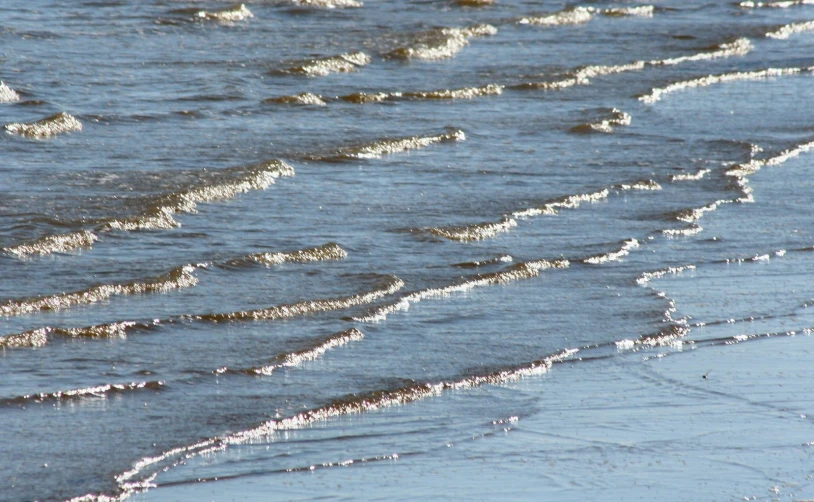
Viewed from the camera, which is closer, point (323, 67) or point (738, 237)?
point (738, 237)

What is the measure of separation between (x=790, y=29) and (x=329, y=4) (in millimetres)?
6277

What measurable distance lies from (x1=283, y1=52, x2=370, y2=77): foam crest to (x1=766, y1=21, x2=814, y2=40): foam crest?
265 inches

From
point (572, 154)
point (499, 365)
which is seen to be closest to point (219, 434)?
point (499, 365)

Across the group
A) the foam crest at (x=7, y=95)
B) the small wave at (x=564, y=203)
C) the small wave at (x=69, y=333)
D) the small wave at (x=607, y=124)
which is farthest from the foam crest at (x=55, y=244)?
the small wave at (x=607, y=124)

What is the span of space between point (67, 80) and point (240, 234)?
456 centimetres

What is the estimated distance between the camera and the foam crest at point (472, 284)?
5809mm

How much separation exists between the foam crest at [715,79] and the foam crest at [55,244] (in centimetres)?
674

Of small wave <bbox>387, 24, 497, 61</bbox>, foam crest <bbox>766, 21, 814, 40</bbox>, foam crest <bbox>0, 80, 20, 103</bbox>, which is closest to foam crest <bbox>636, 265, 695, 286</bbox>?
foam crest <bbox>0, 80, 20, 103</bbox>

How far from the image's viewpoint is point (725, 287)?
6.43m

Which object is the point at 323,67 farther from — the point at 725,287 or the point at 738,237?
the point at 725,287

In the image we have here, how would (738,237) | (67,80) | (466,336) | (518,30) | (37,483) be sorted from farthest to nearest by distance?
1. (518,30)
2. (67,80)
3. (738,237)
4. (466,336)
5. (37,483)

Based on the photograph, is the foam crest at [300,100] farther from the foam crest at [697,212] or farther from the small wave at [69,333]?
the small wave at [69,333]

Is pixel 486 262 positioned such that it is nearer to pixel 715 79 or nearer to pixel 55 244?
pixel 55 244

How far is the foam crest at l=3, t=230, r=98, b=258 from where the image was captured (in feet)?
20.6
